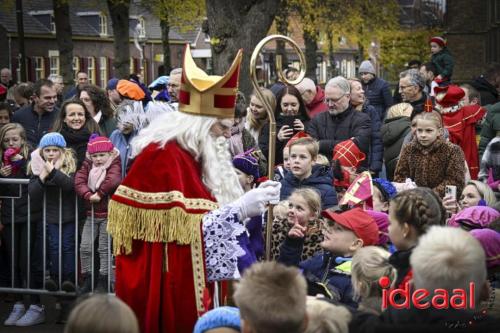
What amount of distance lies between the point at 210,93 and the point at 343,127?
402 centimetres

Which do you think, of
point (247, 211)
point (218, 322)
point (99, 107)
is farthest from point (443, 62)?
point (218, 322)

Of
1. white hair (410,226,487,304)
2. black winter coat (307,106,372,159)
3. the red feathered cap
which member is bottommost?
white hair (410,226,487,304)

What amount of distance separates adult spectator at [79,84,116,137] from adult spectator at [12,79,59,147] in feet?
2.13

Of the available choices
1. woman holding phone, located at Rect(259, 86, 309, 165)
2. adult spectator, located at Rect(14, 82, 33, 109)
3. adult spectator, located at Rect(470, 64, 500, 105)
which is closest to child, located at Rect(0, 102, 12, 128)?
adult spectator, located at Rect(14, 82, 33, 109)

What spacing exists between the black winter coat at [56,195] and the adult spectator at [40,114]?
2.20 metres

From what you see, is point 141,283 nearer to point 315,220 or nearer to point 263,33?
point 315,220

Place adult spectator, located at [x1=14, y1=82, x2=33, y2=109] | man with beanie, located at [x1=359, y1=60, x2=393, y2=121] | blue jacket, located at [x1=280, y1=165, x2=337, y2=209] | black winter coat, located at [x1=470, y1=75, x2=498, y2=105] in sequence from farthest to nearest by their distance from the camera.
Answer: black winter coat, located at [x1=470, y1=75, x2=498, y2=105]
man with beanie, located at [x1=359, y1=60, x2=393, y2=121]
adult spectator, located at [x1=14, y1=82, x2=33, y2=109]
blue jacket, located at [x1=280, y1=165, x2=337, y2=209]

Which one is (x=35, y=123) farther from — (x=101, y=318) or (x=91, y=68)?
(x=91, y=68)

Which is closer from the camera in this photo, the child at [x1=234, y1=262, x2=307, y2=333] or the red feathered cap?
the child at [x1=234, y1=262, x2=307, y2=333]

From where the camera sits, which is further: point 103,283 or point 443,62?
point 443,62

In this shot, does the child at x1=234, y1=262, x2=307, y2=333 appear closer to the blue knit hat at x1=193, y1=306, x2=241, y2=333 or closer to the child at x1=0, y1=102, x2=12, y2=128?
the blue knit hat at x1=193, y1=306, x2=241, y2=333

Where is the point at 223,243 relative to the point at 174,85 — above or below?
below

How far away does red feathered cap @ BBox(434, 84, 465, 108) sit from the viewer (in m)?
10.4

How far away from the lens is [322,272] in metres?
6.00
